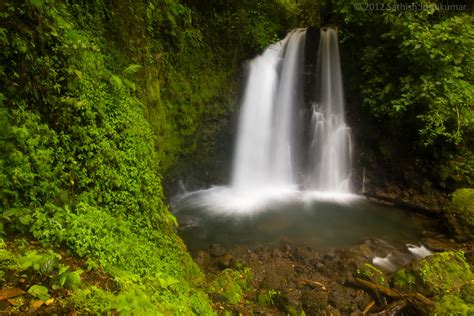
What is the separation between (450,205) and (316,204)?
9.99ft

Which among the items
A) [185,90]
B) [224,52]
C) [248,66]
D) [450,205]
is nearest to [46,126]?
[185,90]

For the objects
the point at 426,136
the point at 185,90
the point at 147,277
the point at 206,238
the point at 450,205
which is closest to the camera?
the point at 147,277

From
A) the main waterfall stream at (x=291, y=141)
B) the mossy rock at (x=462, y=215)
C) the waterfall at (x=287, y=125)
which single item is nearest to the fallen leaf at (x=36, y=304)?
the main waterfall stream at (x=291, y=141)

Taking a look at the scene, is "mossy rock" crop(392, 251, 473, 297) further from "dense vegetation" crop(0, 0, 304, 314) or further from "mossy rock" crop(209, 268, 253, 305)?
"dense vegetation" crop(0, 0, 304, 314)

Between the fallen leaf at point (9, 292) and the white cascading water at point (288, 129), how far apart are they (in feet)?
23.8

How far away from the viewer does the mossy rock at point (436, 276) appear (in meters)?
4.65

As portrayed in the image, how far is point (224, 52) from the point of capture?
9.14 meters

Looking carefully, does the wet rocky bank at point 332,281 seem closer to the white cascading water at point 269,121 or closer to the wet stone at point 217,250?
the wet stone at point 217,250

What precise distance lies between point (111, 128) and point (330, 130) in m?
7.54

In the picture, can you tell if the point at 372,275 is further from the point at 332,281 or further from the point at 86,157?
the point at 86,157

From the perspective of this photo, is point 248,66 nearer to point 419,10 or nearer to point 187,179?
point 187,179

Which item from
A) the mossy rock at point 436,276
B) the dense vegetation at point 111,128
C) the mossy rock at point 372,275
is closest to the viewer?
the dense vegetation at point 111,128

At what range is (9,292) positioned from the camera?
7.07 ft

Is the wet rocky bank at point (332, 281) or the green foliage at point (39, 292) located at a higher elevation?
the green foliage at point (39, 292)
